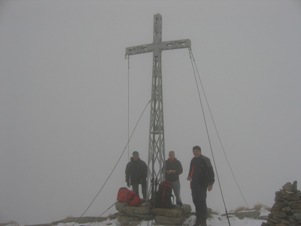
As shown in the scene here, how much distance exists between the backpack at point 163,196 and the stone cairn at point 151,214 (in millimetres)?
194

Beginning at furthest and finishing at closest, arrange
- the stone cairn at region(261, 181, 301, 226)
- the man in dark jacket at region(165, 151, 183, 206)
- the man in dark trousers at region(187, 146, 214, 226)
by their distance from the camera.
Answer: the man in dark jacket at region(165, 151, 183, 206), the man in dark trousers at region(187, 146, 214, 226), the stone cairn at region(261, 181, 301, 226)

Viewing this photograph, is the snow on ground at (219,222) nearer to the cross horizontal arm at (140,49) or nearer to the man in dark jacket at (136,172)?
the man in dark jacket at (136,172)

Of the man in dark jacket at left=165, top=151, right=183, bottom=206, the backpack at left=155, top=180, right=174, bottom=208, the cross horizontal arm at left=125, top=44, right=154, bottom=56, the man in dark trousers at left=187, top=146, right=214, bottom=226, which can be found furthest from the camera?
the cross horizontal arm at left=125, top=44, right=154, bottom=56

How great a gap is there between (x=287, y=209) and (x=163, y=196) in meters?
3.96

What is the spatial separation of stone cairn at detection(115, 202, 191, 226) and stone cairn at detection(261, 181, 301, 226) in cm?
292

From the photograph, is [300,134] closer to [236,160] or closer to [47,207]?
[236,160]

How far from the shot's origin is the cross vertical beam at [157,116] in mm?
12141

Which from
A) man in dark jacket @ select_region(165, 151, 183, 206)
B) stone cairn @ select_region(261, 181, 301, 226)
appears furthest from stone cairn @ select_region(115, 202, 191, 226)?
stone cairn @ select_region(261, 181, 301, 226)

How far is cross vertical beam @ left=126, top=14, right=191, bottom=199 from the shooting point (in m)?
12.1

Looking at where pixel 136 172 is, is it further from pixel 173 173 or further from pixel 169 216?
pixel 169 216

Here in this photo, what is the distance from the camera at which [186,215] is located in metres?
11.6

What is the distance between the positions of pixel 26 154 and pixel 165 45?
291 feet

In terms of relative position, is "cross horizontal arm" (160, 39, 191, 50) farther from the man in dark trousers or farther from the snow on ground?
the snow on ground

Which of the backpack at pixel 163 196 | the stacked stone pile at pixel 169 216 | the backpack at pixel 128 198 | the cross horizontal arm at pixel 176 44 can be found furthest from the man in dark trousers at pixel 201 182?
the cross horizontal arm at pixel 176 44
